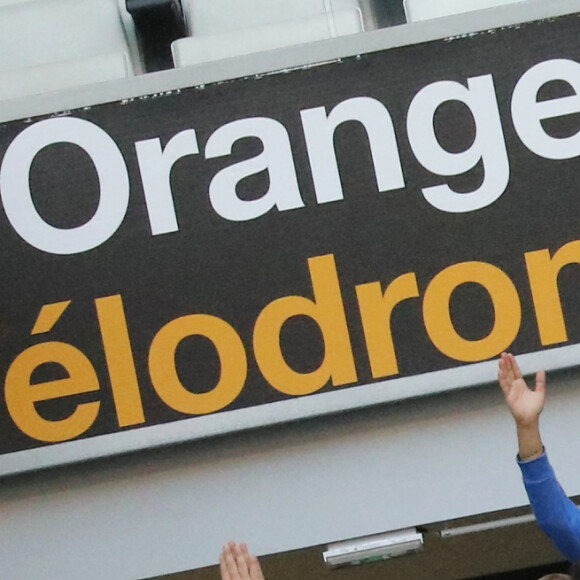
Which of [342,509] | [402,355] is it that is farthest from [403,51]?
[342,509]

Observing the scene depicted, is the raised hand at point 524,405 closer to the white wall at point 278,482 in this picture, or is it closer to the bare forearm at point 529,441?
the bare forearm at point 529,441

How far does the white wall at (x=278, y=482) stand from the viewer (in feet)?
Result: 5.52

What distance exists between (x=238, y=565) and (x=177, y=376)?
1.45 feet

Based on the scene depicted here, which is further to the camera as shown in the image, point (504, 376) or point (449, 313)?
point (449, 313)

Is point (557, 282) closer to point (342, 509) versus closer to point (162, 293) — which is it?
point (342, 509)

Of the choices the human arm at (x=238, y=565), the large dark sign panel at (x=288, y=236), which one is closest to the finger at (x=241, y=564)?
the human arm at (x=238, y=565)

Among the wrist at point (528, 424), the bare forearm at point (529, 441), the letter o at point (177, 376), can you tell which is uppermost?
the letter o at point (177, 376)

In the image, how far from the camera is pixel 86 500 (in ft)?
5.56

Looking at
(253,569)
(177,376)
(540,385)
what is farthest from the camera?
(177,376)

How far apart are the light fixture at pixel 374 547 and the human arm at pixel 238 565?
1.28ft

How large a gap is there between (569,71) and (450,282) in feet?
1.56

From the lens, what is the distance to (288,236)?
5.45 ft

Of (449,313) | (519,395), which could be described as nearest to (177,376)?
(449,313)

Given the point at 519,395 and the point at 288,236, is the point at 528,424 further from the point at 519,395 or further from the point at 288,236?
the point at 288,236
